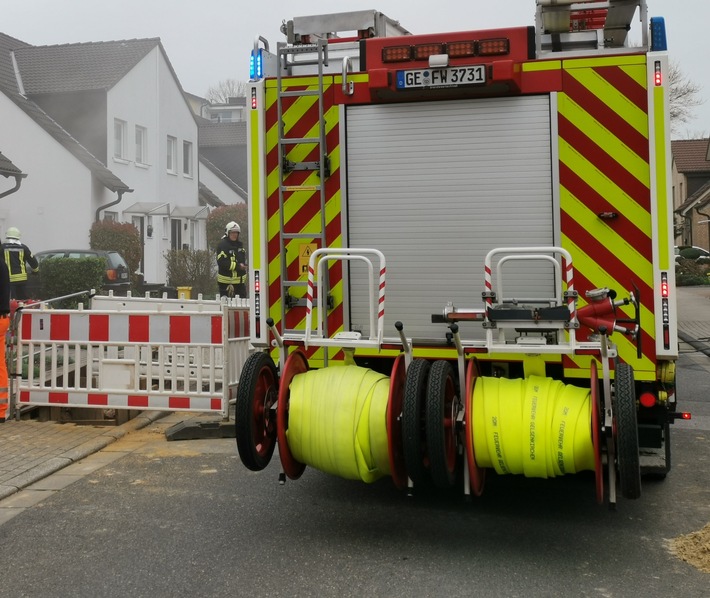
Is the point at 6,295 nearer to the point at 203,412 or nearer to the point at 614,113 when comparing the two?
the point at 203,412

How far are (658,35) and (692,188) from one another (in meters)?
50.6

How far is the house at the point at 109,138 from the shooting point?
84.3 ft

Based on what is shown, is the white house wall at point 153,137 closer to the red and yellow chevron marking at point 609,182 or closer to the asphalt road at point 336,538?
the asphalt road at point 336,538

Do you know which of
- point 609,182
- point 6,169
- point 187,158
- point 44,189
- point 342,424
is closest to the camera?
point 342,424

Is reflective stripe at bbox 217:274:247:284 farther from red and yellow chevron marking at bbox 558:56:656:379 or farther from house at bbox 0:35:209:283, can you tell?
house at bbox 0:35:209:283

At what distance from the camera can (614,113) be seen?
199 inches

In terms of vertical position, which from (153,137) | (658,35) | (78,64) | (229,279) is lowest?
(229,279)

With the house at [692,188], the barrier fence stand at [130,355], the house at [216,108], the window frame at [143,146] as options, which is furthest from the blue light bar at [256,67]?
the house at [216,108]

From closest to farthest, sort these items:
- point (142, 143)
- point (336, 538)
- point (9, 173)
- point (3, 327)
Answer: point (336, 538)
point (3, 327)
point (9, 173)
point (142, 143)

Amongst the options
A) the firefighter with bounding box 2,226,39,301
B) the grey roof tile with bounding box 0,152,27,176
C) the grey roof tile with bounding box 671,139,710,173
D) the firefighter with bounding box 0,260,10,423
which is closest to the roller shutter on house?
the firefighter with bounding box 0,260,10,423

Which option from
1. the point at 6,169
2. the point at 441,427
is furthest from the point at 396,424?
the point at 6,169

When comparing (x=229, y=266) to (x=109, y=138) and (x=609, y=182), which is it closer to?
(x=609, y=182)

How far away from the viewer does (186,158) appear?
35.4 metres

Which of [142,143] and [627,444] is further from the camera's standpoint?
[142,143]
